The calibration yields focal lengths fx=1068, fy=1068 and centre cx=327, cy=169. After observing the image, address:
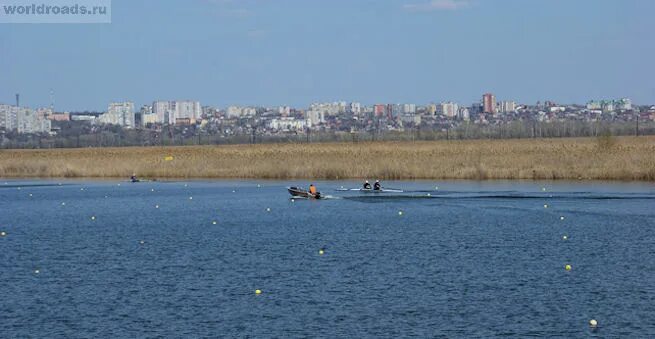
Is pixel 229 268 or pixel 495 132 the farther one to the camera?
pixel 495 132

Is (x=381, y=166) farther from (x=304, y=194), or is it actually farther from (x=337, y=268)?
(x=337, y=268)

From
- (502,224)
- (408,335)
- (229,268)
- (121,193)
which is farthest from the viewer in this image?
(121,193)

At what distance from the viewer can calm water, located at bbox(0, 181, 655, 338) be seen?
22406 mm

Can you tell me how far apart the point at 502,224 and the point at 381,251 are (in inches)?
336

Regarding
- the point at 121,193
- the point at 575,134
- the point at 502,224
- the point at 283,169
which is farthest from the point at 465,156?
the point at 575,134

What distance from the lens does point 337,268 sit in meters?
29.2

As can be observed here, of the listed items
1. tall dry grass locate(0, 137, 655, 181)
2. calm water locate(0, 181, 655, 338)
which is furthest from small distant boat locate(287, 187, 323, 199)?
tall dry grass locate(0, 137, 655, 181)

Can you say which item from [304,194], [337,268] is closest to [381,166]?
[304,194]

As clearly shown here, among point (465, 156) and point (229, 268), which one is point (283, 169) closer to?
point (465, 156)

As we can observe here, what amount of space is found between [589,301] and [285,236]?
1504 cm

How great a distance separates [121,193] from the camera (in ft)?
200

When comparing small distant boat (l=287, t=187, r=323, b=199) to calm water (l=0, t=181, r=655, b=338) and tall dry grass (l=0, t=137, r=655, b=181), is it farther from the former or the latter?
tall dry grass (l=0, t=137, r=655, b=181)

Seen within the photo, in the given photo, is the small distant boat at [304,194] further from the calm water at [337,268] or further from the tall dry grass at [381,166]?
the tall dry grass at [381,166]

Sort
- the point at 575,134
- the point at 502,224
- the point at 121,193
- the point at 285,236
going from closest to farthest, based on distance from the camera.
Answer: the point at 285,236, the point at 502,224, the point at 121,193, the point at 575,134
